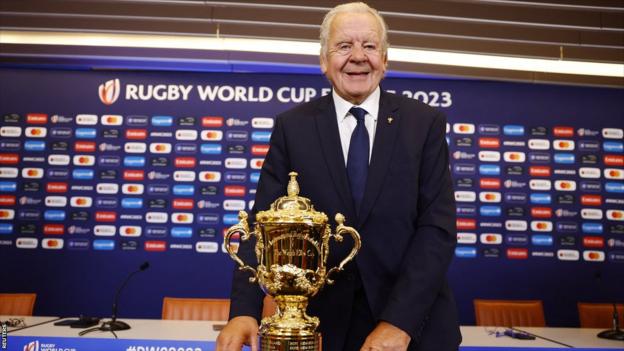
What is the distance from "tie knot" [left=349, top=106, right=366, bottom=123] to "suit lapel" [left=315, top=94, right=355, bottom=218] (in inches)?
1.8

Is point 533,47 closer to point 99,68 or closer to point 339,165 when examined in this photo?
point 99,68

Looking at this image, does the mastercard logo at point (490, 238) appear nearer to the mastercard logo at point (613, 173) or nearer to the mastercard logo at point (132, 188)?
the mastercard logo at point (613, 173)

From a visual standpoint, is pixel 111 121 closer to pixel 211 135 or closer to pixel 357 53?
pixel 211 135

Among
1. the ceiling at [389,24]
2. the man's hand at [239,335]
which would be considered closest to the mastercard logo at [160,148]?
the ceiling at [389,24]

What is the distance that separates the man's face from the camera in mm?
1290

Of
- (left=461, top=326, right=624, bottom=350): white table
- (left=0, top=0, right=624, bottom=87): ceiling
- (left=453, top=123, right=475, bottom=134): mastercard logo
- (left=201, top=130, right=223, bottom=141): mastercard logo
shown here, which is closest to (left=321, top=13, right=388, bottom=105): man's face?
(left=461, top=326, right=624, bottom=350): white table

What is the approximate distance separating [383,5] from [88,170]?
3.58 metres

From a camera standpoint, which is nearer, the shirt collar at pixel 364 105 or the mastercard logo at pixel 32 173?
the shirt collar at pixel 364 105

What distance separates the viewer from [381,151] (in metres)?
1.25

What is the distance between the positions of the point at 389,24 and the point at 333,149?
416 cm

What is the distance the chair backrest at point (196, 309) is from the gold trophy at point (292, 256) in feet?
10.8

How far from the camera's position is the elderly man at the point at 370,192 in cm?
117

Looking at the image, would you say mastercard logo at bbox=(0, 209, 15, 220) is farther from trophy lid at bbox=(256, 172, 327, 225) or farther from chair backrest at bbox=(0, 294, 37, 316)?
trophy lid at bbox=(256, 172, 327, 225)

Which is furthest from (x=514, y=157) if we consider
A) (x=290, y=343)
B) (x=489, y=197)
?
(x=290, y=343)
